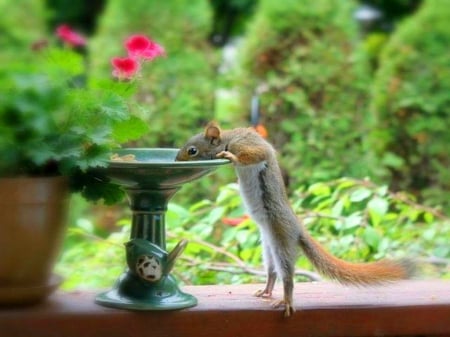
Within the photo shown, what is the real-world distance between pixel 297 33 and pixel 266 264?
116 inches

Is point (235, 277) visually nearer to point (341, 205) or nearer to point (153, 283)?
point (341, 205)

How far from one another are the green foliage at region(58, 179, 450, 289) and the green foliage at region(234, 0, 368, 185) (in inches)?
43.6

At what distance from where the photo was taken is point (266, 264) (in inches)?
91.4

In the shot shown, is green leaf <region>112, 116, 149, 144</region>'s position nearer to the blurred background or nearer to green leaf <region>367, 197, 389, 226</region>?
green leaf <region>367, 197, 389, 226</region>

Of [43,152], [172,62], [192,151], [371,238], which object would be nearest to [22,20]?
[172,62]

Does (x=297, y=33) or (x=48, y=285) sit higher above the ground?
(x=297, y=33)

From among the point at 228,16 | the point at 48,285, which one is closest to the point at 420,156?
the point at 48,285

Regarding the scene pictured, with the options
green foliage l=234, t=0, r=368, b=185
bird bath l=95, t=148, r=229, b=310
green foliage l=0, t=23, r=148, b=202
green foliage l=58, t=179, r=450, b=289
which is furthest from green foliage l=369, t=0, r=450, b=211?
green foliage l=0, t=23, r=148, b=202

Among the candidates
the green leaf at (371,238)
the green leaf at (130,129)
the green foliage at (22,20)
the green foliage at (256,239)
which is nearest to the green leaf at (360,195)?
the green foliage at (256,239)

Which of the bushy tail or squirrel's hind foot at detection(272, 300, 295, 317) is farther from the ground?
the bushy tail

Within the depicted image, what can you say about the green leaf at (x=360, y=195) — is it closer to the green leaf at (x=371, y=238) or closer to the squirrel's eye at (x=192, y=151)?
the green leaf at (x=371, y=238)

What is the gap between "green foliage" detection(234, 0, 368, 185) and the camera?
4.78m

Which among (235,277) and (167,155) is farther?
(235,277)

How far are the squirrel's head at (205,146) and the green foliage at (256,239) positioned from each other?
71 centimetres
